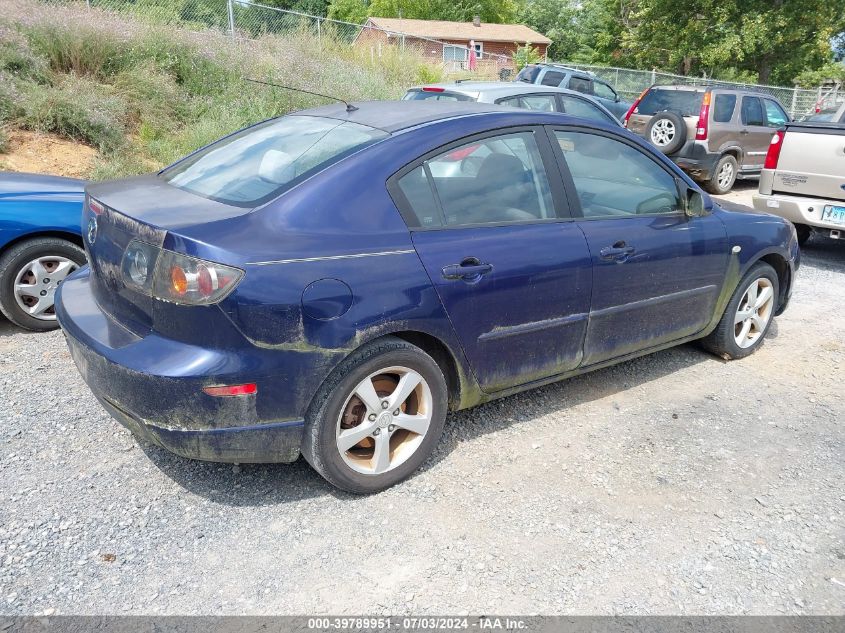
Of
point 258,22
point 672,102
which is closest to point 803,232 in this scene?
point 672,102

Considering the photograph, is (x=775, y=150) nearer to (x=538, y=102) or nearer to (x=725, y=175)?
(x=538, y=102)

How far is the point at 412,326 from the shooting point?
3.13 m

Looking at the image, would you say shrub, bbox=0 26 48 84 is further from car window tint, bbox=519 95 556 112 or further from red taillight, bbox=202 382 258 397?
A: red taillight, bbox=202 382 258 397

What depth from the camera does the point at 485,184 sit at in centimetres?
357

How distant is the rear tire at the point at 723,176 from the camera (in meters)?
12.2

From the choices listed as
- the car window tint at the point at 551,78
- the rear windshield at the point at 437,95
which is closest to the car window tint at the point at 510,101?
the rear windshield at the point at 437,95

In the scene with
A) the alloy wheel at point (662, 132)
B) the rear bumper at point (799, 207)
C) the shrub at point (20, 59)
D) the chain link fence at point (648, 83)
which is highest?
the chain link fence at point (648, 83)

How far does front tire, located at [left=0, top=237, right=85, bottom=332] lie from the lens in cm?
473

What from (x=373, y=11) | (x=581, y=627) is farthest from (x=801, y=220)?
(x=373, y=11)

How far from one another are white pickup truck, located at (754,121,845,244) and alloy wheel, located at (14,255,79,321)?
22.7 ft

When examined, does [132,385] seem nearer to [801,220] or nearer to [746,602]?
[746,602]

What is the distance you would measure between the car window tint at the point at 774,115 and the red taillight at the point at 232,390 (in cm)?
1301

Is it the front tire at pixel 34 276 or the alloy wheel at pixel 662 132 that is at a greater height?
the alloy wheel at pixel 662 132

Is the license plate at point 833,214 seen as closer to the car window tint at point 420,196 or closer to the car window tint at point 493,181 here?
the car window tint at point 493,181
